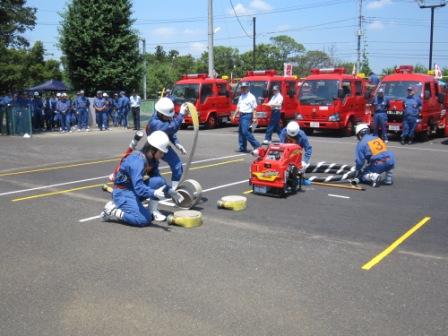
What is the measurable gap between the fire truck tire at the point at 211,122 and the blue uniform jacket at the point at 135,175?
17.4 meters

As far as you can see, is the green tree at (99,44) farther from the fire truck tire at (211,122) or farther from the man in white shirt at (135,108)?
the fire truck tire at (211,122)

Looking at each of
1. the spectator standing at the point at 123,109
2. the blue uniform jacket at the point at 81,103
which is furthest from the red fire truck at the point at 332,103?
the blue uniform jacket at the point at 81,103

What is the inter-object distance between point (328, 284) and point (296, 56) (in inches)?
3600

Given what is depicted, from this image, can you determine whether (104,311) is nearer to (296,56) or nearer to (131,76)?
(131,76)

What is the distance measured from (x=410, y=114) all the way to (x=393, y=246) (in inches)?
486

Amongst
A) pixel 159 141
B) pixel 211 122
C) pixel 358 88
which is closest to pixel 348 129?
pixel 358 88

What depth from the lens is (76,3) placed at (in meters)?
28.9

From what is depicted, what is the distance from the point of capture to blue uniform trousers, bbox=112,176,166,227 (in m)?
6.92

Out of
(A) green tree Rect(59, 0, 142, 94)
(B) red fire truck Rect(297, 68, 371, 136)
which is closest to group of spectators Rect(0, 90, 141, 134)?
(A) green tree Rect(59, 0, 142, 94)

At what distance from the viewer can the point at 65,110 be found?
23094 millimetres

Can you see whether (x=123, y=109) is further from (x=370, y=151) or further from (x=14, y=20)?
(x=370, y=151)

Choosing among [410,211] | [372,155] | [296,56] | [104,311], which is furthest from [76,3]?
[296,56]

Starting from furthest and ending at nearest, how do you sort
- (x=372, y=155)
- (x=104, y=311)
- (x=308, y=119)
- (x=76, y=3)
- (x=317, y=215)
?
1. (x=76, y=3)
2. (x=308, y=119)
3. (x=372, y=155)
4. (x=317, y=215)
5. (x=104, y=311)

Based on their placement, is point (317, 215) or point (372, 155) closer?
point (317, 215)
